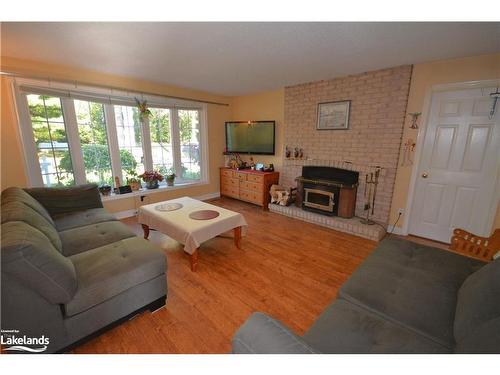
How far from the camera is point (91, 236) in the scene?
1.99 metres

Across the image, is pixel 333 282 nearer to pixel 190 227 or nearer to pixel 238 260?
pixel 238 260

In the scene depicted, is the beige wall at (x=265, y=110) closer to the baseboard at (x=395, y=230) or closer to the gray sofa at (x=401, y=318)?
the baseboard at (x=395, y=230)

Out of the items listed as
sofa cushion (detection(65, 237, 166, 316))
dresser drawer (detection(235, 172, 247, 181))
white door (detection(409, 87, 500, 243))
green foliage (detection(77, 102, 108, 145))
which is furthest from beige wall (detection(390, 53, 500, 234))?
green foliage (detection(77, 102, 108, 145))

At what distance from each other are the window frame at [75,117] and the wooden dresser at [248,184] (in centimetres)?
89

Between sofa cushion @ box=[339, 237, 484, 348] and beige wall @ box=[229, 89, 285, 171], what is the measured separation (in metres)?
2.97

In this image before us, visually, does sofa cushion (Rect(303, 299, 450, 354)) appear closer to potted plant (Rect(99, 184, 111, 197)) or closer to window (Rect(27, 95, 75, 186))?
potted plant (Rect(99, 184, 111, 197))

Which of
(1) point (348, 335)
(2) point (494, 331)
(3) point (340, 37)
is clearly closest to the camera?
(2) point (494, 331)

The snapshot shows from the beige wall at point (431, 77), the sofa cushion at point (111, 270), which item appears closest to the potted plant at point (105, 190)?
the sofa cushion at point (111, 270)

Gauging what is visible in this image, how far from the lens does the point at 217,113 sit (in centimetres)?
484

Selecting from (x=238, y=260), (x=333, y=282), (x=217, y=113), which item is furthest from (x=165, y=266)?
(x=217, y=113)

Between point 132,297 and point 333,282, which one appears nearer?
point 132,297

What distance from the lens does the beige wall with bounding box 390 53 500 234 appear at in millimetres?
2365
